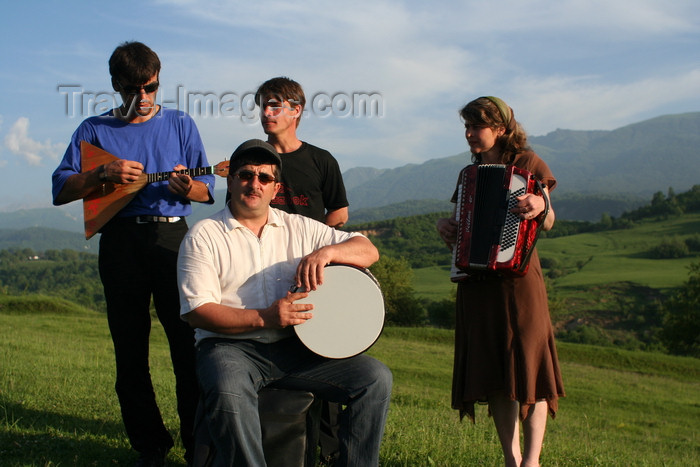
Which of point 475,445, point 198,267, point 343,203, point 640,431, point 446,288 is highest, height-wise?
point 343,203

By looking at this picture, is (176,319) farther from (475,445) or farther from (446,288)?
(446,288)

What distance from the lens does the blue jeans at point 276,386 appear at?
3.11 metres

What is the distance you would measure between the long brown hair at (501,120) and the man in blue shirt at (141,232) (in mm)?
1867

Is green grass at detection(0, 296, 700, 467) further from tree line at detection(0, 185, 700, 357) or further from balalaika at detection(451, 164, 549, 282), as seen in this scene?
tree line at detection(0, 185, 700, 357)

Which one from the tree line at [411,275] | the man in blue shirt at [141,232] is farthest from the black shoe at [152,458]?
the tree line at [411,275]

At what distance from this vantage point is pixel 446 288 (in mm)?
95062

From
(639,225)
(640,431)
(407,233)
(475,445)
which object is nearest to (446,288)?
(407,233)

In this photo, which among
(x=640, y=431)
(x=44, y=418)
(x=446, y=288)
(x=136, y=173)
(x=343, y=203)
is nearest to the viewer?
(x=136, y=173)

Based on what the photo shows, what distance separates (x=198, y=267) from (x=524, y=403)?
210 centimetres

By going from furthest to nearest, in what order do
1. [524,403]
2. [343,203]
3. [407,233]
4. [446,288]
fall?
[407,233] → [446,288] → [343,203] → [524,403]

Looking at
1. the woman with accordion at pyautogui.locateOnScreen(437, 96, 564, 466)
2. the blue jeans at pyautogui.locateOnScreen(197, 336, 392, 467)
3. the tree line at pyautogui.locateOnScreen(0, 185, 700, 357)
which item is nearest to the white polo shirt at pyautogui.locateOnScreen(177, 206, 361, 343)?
the blue jeans at pyautogui.locateOnScreen(197, 336, 392, 467)

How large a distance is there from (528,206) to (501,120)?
656 millimetres

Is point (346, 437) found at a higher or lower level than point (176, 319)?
lower

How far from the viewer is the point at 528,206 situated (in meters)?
3.63
